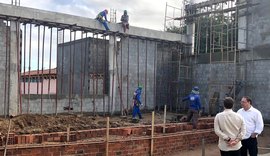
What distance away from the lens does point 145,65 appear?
60.0 feet

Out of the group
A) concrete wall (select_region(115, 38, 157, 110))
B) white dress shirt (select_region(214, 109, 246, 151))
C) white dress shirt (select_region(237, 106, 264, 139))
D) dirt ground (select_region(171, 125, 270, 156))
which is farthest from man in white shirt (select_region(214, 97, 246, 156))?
concrete wall (select_region(115, 38, 157, 110))

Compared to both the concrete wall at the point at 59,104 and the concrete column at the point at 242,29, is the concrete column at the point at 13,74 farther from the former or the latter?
the concrete column at the point at 242,29

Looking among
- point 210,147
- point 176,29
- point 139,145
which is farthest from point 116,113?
point 176,29

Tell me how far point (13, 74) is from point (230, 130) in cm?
1020

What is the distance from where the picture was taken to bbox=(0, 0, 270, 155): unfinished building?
533 inches

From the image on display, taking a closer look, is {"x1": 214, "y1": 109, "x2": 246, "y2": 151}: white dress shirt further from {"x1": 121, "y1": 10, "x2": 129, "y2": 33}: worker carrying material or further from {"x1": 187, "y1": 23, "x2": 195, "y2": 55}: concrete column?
{"x1": 187, "y1": 23, "x2": 195, "y2": 55}: concrete column

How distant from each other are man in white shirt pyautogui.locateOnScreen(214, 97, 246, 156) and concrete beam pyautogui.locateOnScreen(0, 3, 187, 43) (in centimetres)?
1045

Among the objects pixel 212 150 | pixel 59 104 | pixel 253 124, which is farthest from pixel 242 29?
pixel 253 124

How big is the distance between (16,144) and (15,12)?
27.1 feet

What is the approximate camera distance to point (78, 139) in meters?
7.65

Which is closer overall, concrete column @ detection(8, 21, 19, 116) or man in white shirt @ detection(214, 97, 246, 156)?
man in white shirt @ detection(214, 97, 246, 156)

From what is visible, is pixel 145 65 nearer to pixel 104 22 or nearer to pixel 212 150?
pixel 104 22

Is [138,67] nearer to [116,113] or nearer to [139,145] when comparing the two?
[116,113]

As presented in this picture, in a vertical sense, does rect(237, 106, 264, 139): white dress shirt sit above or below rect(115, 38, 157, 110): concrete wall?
below
